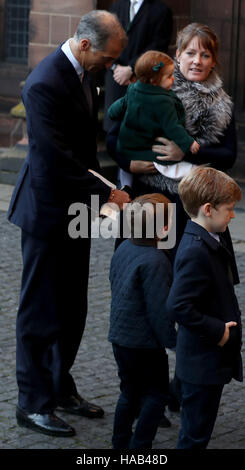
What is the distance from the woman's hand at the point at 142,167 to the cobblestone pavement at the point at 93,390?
110 centimetres

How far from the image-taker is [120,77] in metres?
10.0

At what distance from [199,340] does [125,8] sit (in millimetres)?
6431

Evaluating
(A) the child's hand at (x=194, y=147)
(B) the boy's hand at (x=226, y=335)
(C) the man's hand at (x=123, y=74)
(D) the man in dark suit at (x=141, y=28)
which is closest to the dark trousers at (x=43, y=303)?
(A) the child's hand at (x=194, y=147)

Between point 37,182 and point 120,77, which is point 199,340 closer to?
point 37,182

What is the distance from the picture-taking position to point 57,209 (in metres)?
5.03

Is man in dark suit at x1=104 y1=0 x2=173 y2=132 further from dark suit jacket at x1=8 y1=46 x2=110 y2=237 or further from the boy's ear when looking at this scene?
the boy's ear

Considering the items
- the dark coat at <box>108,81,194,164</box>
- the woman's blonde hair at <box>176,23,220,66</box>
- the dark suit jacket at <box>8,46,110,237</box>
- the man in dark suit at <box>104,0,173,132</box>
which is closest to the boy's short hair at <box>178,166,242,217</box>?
the dark suit jacket at <box>8,46,110,237</box>

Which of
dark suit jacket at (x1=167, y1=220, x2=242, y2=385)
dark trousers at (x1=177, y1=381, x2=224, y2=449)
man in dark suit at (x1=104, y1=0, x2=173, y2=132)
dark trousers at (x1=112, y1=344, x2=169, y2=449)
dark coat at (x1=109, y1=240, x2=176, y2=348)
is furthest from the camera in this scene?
man in dark suit at (x1=104, y1=0, x2=173, y2=132)

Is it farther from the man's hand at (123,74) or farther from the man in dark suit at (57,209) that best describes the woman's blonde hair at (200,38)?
the man's hand at (123,74)

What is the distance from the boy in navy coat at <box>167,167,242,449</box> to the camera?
4.37 meters

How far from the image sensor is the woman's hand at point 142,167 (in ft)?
18.7

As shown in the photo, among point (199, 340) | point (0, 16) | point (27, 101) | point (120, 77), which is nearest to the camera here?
point (199, 340)

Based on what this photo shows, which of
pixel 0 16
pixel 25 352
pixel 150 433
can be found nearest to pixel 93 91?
pixel 25 352
